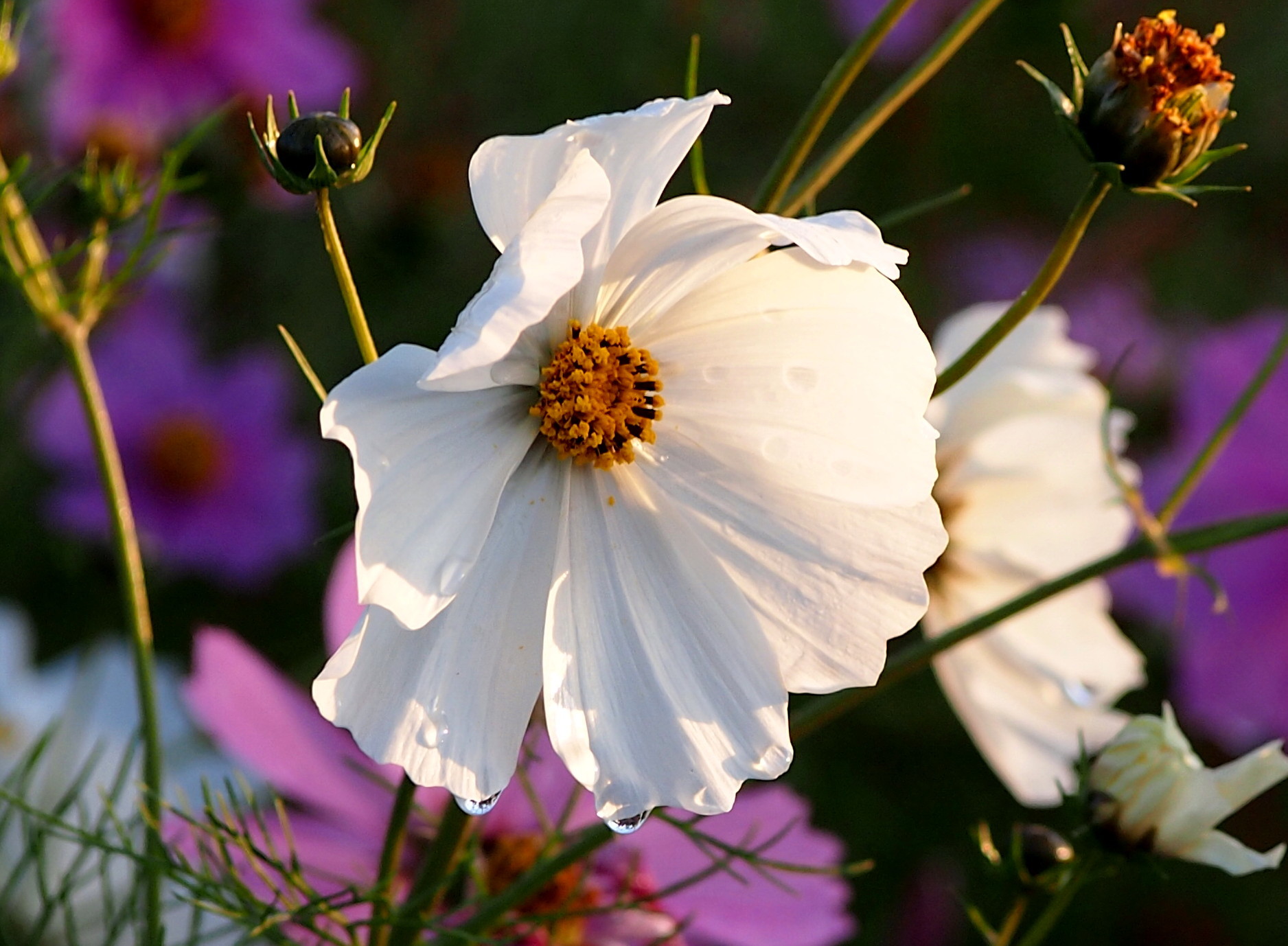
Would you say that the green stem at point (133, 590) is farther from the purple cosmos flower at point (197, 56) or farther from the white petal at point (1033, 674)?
the purple cosmos flower at point (197, 56)

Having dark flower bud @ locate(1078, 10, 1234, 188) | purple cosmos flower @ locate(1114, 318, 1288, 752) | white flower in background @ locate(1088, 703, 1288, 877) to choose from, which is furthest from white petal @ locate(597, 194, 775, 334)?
purple cosmos flower @ locate(1114, 318, 1288, 752)

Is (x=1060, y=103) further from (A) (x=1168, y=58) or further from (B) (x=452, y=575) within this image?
(B) (x=452, y=575)

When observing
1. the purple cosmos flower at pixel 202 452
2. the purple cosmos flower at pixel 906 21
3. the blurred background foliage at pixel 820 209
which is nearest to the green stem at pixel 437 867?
the blurred background foliage at pixel 820 209

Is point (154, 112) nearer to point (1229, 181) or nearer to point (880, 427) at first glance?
point (880, 427)

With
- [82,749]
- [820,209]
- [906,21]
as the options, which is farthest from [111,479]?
[906,21]

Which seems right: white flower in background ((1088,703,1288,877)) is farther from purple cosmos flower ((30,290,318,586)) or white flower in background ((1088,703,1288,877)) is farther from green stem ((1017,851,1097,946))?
purple cosmos flower ((30,290,318,586))

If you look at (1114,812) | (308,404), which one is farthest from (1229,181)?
(1114,812)
